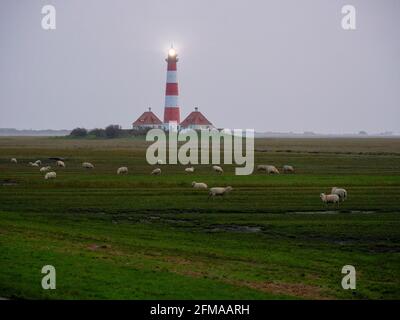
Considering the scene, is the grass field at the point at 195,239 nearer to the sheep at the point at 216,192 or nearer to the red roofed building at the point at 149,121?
the sheep at the point at 216,192

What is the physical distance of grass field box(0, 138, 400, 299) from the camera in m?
15.4

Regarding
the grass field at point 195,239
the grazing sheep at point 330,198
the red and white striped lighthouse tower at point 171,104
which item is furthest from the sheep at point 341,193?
the red and white striped lighthouse tower at point 171,104

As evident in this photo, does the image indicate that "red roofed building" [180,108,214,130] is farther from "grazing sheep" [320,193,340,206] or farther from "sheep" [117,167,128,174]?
"grazing sheep" [320,193,340,206]

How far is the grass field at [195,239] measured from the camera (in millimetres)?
15406

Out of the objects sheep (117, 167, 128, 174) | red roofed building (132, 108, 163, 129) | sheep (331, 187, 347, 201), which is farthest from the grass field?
red roofed building (132, 108, 163, 129)

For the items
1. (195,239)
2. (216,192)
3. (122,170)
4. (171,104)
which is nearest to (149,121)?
(171,104)

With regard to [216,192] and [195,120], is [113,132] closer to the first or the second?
[195,120]

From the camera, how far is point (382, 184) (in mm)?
39656

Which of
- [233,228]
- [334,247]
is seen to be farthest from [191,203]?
[334,247]

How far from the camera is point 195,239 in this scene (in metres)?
22.1

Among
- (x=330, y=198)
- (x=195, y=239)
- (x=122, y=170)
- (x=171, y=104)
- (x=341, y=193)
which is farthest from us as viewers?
(x=171, y=104)

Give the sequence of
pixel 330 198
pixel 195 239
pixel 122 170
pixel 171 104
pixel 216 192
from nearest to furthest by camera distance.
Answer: pixel 195 239 < pixel 330 198 < pixel 216 192 < pixel 122 170 < pixel 171 104

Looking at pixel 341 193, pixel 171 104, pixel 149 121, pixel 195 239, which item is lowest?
pixel 195 239
